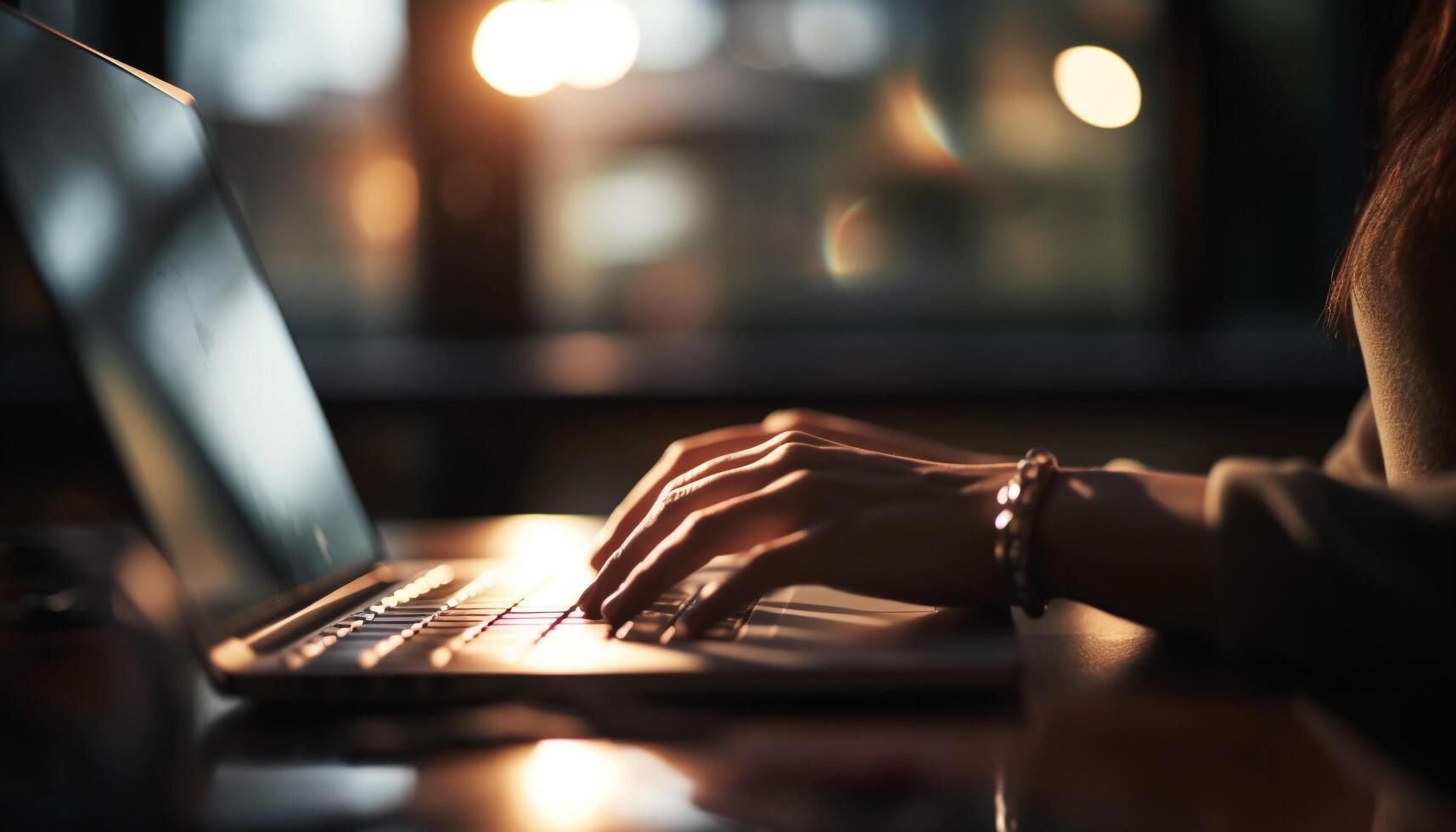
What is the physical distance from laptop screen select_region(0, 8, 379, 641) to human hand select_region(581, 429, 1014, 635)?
17 centimetres

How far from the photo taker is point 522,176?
2.62 metres

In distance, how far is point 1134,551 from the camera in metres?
0.50

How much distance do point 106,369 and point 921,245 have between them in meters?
2.29

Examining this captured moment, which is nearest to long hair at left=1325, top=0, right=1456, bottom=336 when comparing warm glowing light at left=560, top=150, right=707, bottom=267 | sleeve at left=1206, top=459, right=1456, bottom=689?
sleeve at left=1206, top=459, right=1456, bottom=689

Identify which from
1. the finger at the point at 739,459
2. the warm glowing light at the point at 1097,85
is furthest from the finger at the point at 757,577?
the warm glowing light at the point at 1097,85

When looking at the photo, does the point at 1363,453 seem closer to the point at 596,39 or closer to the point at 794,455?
the point at 794,455

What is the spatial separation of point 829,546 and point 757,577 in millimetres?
43

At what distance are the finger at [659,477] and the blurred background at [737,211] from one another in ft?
4.84

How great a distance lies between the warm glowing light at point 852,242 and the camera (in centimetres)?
256

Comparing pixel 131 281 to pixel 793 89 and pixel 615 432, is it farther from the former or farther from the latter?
pixel 793 89

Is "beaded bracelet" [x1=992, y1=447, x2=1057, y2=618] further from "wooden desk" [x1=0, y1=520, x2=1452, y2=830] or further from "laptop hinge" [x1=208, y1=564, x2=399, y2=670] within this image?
"laptop hinge" [x1=208, y1=564, x2=399, y2=670]

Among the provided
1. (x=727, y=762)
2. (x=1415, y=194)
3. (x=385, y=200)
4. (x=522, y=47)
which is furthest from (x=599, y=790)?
(x=385, y=200)

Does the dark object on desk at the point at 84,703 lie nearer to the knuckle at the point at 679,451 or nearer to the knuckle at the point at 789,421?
the knuckle at the point at 679,451

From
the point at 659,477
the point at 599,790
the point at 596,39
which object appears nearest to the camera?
the point at 599,790
